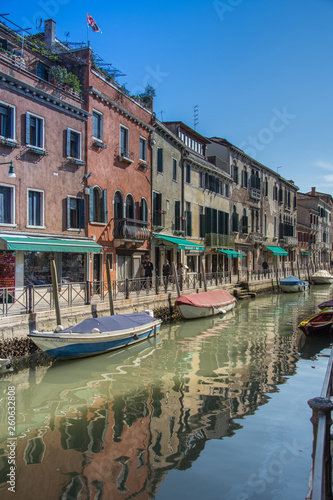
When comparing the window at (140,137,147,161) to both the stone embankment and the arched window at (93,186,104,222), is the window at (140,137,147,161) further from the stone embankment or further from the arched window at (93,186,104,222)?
the stone embankment

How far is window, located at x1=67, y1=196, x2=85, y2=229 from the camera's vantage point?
16984 millimetres

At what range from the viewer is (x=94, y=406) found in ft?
27.5

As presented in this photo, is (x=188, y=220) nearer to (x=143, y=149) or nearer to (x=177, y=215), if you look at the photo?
(x=177, y=215)

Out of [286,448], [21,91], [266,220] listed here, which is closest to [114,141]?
[21,91]

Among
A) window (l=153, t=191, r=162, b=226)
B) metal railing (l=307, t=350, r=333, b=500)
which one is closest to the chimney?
window (l=153, t=191, r=162, b=226)

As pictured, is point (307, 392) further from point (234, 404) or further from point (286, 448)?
point (286, 448)

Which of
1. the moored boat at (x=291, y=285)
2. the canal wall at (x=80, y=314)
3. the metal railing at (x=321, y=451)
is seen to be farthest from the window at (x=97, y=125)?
the moored boat at (x=291, y=285)

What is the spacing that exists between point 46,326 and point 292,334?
9321 millimetres

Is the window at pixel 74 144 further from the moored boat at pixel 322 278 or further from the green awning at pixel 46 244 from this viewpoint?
the moored boat at pixel 322 278

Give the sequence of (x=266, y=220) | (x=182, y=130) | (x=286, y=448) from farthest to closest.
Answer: (x=266, y=220) < (x=182, y=130) < (x=286, y=448)

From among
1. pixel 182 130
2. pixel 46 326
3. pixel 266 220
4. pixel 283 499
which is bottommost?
pixel 283 499

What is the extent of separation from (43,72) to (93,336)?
37.1ft

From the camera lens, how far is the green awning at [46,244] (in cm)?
1355

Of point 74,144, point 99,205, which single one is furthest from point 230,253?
point 74,144
